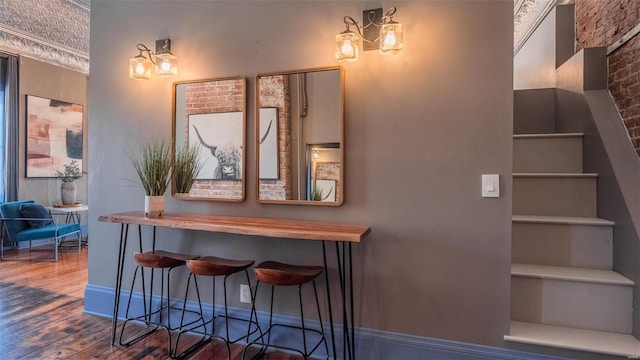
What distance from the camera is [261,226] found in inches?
83.1

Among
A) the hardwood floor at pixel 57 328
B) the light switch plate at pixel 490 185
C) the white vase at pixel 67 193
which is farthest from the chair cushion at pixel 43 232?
the light switch plate at pixel 490 185

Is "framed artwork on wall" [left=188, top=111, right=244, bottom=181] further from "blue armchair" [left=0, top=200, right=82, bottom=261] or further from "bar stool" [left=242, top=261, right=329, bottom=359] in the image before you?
"blue armchair" [left=0, top=200, right=82, bottom=261]

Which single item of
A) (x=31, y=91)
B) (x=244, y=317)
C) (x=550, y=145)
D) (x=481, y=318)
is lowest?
(x=244, y=317)

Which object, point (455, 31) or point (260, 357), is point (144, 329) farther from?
point (455, 31)

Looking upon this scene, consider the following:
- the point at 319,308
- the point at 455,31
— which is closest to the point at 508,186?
the point at 455,31

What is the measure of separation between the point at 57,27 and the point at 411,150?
556 centimetres

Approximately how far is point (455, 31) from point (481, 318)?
1.76 metres

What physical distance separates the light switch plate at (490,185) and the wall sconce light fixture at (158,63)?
7.86 ft

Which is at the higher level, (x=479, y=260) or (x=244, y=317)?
(x=479, y=260)

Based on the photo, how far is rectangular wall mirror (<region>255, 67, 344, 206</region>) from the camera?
2.31 m

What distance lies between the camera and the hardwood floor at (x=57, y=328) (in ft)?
7.72

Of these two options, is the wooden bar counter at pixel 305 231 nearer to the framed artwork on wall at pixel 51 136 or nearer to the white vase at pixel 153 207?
the white vase at pixel 153 207

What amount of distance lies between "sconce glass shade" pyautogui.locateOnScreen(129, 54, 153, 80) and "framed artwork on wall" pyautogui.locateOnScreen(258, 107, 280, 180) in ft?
3.40

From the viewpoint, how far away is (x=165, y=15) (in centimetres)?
277
